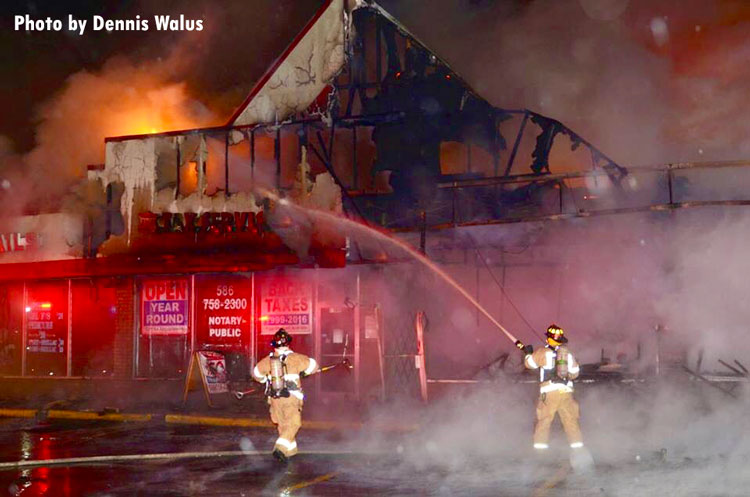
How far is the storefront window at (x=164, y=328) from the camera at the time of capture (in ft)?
55.8

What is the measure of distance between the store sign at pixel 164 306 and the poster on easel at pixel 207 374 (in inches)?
106

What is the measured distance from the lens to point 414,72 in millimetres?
16484

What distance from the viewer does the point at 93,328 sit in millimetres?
17688

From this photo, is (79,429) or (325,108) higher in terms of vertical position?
(325,108)

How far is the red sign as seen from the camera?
16.7 meters

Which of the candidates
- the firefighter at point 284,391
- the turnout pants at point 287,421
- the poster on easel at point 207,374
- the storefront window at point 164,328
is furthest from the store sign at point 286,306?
the turnout pants at point 287,421

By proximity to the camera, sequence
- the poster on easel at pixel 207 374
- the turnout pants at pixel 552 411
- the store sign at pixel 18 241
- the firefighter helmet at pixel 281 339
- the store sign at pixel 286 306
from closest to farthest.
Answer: the turnout pants at pixel 552 411 < the firefighter helmet at pixel 281 339 < the poster on easel at pixel 207 374 < the store sign at pixel 286 306 < the store sign at pixel 18 241

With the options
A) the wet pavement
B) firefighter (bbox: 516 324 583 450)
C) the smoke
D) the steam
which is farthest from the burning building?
firefighter (bbox: 516 324 583 450)

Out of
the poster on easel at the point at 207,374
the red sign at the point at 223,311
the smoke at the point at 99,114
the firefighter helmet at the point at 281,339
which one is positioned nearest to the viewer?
the firefighter helmet at the point at 281,339

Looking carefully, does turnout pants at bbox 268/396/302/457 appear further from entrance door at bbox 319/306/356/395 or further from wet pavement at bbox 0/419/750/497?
entrance door at bbox 319/306/356/395

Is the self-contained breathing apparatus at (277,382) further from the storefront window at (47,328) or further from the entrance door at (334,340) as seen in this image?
the storefront window at (47,328)

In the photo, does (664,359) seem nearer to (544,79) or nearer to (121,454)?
(544,79)

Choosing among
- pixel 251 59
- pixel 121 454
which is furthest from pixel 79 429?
pixel 251 59

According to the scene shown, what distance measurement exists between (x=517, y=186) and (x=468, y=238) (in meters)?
1.47
